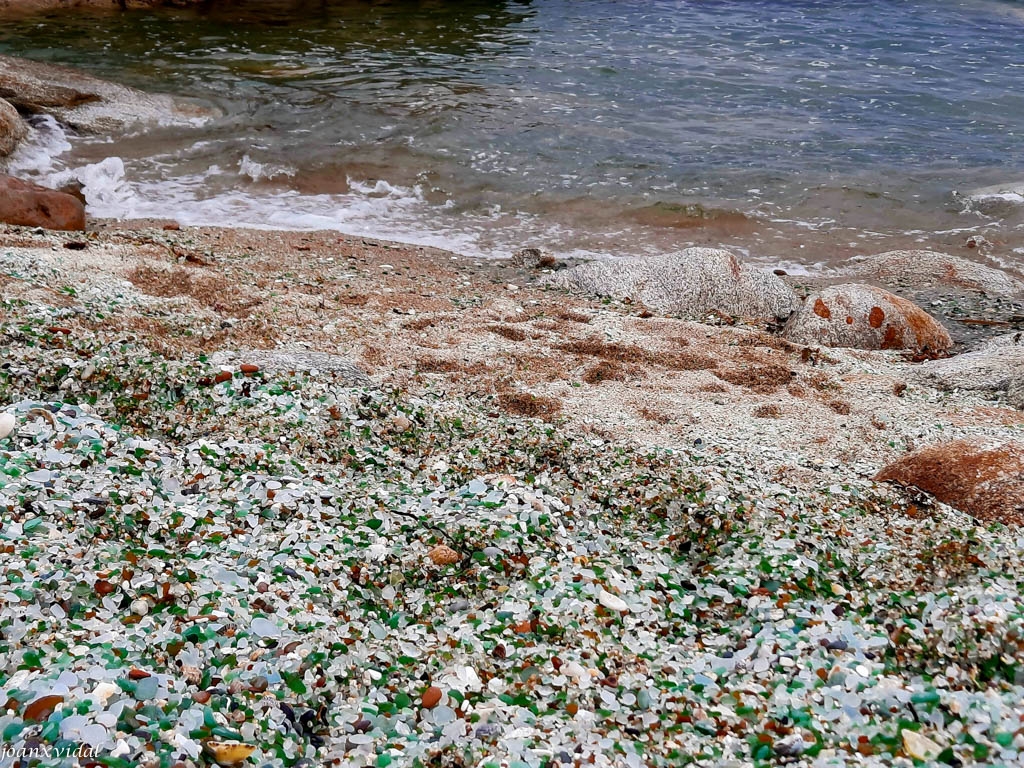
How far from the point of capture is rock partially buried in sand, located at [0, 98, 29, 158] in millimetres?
9156

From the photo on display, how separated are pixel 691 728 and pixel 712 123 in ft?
36.3

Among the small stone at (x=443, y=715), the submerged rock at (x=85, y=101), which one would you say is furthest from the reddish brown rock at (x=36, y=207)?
the small stone at (x=443, y=715)

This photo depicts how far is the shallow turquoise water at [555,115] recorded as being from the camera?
29.5ft

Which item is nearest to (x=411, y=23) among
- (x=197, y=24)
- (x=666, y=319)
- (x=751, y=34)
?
(x=197, y=24)

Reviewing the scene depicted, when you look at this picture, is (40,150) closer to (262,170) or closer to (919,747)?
(262,170)

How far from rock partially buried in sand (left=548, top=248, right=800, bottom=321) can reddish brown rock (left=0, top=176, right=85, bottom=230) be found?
155 inches

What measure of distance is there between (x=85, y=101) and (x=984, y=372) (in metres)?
11.0

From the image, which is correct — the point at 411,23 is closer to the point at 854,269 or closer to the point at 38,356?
the point at 854,269

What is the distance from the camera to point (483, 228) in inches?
332

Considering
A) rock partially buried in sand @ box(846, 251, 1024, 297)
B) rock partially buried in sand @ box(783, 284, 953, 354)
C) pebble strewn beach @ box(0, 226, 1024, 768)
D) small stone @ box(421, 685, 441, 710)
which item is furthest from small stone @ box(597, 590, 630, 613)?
rock partially buried in sand @ box(846, 251, 1024, 297)

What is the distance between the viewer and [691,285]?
20.8 feet

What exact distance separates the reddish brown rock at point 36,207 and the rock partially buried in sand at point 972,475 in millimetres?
6244

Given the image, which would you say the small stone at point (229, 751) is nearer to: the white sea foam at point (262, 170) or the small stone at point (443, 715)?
the small stone at point (443, 715)

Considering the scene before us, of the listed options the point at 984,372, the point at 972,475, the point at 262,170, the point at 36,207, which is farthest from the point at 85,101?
the point at 972,475
